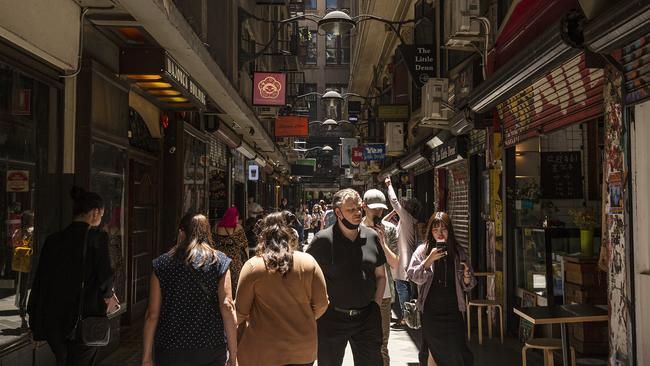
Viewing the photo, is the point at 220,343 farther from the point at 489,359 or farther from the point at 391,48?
the point at 391,48

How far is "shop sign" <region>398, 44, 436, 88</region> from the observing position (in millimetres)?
15023

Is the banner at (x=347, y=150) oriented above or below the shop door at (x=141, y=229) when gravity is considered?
above

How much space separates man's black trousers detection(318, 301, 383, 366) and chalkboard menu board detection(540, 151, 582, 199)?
18.0ft

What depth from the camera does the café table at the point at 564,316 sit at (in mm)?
5387

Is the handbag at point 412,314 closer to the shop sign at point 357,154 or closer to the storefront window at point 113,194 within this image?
the storefront window at point 113,194

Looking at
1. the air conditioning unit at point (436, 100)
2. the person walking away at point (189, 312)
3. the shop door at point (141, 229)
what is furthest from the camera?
the air conditioning unit at point (436, 100)

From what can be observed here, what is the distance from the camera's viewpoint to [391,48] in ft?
79.9

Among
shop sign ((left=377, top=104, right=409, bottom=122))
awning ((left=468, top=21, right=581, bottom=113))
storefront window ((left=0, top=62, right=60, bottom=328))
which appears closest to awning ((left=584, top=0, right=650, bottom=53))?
awning ((left=468, top=21, right=581, bottom=113))

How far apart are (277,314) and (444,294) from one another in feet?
7.84

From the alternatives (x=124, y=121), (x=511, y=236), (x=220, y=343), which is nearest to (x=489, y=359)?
(x=511, y=236)

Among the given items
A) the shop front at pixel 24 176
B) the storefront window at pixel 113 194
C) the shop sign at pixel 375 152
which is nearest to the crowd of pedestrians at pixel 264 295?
the shop front at pixel 24 176

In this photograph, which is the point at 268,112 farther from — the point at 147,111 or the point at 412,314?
the point at 412,314

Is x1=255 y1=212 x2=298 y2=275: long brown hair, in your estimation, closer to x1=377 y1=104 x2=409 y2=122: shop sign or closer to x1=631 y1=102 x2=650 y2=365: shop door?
x1=631 y1=102 x2=650 y2=365: shop door

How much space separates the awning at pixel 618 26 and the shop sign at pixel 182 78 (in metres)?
5.18
